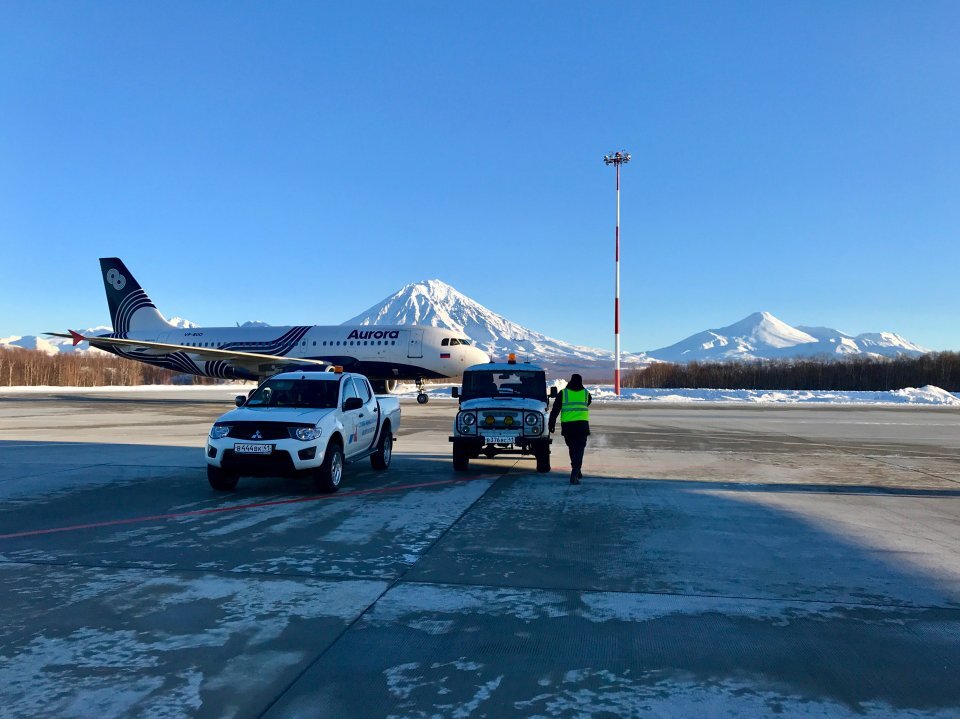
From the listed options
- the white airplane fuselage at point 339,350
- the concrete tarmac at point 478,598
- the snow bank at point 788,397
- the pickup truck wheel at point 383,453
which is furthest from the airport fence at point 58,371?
the concrete tarmac at point 478,598

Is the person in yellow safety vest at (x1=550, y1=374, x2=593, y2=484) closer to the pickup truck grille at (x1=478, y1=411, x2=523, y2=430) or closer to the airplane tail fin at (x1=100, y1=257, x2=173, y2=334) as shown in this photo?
the pickup truck grille at (x1=478, y1=411, x2=523, y2=430)

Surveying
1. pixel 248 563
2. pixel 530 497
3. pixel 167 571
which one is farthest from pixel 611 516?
pixel 167 571

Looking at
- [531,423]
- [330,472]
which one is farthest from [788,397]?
[330,472]

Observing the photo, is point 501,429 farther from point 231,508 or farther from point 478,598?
point 478,598

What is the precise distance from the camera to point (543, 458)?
40.0 ft

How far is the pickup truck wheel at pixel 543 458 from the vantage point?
12.1 m

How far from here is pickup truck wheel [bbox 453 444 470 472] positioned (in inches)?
476

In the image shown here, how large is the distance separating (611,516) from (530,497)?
5.30 ft

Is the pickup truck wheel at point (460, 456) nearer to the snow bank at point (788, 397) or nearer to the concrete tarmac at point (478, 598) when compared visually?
the concrete tarmac at point (478, 598)

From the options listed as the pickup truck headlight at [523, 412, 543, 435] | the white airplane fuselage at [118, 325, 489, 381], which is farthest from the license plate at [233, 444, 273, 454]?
the white airplane fuselage at [118, 325, 489, 381]

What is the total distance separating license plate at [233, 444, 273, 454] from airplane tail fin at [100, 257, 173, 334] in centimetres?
3705

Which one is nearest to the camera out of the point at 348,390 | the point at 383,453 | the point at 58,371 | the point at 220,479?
the point at 220,479

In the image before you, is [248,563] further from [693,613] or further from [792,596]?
[792,596]

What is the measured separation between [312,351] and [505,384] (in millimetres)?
24504
